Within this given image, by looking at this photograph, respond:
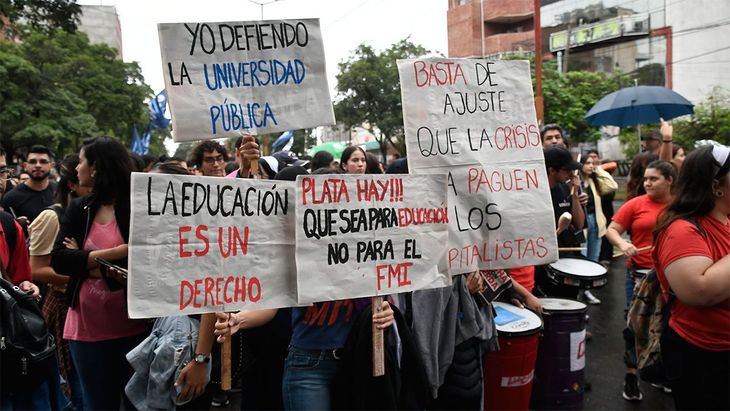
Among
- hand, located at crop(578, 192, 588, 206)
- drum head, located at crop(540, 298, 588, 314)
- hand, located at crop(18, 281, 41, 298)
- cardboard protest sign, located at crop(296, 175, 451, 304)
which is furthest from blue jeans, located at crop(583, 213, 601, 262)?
hand, located at crop(18, 281, 41, 298)

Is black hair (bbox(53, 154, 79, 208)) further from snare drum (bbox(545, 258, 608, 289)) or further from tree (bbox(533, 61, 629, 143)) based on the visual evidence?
tree (bbox(533, 61, 629, 143))

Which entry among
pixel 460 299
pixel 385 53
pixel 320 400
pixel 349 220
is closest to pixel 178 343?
pixel 320 400

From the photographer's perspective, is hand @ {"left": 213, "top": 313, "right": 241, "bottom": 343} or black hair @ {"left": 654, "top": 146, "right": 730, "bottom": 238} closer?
hand @ {"left": 213, "top": 313, "right": 241, "bottom": 343}

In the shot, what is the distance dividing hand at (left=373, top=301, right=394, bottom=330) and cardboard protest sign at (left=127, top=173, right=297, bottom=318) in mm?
386

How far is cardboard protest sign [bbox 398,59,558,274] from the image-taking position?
2.97 meters

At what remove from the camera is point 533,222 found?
3.18m

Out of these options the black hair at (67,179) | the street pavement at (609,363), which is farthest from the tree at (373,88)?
the black hair at (67,179)

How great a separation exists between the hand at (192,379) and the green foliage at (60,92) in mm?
22112

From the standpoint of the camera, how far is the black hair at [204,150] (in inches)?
214

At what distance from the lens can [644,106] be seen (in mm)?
8727

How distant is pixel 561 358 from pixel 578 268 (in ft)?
2.96

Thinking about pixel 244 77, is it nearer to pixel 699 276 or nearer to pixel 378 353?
pixel 378 353

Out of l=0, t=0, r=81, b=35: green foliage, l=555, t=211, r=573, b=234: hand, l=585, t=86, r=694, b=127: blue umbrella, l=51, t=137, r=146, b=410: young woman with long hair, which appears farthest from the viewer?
l=0, t=0, r=81, b=35: green foliage

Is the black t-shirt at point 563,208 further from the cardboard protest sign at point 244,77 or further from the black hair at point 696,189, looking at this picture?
the cardboard protest sign at point 244,77
